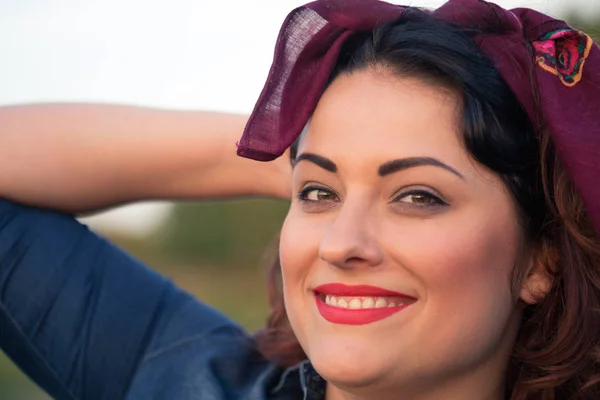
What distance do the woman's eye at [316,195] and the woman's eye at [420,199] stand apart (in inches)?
7.2

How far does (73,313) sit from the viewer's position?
2730 mm

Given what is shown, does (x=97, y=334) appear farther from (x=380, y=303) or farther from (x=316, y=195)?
(x=380, y=303)

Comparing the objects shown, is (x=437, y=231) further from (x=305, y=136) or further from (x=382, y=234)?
(x=305, y=136)

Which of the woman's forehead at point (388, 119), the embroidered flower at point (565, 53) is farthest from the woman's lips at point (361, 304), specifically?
the embroidered flower at point (565, 53)

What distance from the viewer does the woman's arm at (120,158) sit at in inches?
110

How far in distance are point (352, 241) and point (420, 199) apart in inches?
7.8

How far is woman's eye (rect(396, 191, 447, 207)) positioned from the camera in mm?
2277

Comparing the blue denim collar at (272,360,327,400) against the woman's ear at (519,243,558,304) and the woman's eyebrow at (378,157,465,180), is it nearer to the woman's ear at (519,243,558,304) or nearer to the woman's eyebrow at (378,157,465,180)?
the woman's ear at (519,243,558,304)

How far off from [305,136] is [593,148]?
26.1 inches

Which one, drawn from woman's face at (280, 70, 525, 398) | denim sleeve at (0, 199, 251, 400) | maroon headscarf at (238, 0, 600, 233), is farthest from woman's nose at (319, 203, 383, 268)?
denim sleeve at (0, 199, 251, 400)

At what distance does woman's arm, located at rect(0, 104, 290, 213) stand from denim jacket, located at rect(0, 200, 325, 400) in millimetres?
106

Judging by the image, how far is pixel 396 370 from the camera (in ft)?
7.39

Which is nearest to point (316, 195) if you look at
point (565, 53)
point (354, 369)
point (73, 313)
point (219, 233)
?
point (354, 369)

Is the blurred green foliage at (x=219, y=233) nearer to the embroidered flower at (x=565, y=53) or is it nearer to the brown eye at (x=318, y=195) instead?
the brown eye at (x=318, y=195)
